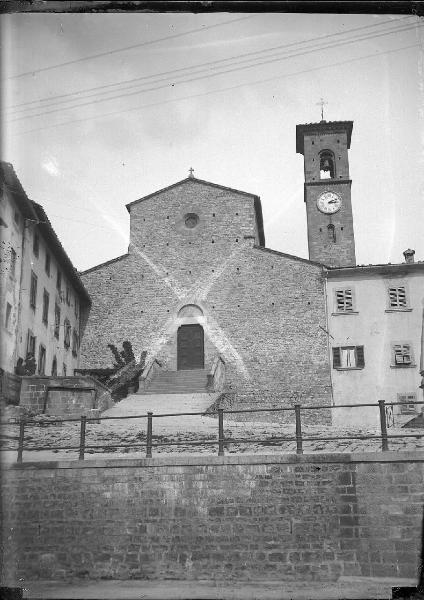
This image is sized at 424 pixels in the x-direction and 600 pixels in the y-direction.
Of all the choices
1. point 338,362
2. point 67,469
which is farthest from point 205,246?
point 67,469

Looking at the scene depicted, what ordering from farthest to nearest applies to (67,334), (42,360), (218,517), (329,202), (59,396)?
(329,202)
(67,334)
(42,360)
(59,396)
(218,517)

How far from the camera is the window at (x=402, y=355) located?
25033mm

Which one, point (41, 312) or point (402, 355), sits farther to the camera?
point (402, 355)

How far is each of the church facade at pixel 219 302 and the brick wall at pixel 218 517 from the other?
1343 cm

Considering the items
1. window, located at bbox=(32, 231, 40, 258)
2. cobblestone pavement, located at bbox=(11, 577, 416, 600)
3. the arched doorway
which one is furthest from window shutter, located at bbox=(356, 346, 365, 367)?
cobblestone pavement, located at bbox=(11, 577, 416, 600)

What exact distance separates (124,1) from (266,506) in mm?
7959

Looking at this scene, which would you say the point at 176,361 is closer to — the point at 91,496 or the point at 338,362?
the point at 338,362

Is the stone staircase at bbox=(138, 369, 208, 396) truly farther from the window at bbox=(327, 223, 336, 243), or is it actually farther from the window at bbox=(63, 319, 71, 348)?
the window at bbox=(327, 223, 336, 243)

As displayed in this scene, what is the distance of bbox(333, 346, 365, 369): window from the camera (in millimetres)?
25625

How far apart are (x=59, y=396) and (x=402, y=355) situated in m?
13.9

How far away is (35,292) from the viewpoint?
73.3 ft

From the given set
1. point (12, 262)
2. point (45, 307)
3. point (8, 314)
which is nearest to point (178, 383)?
point (45, 307)

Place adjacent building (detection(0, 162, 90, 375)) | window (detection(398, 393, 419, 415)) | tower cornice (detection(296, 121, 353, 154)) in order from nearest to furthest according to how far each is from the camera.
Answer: adjacent building (detection(0, 162, 90, 375)), window (detection(398, 393, 419, 415)), tower cornice (detection(296, 121, 353, 154))

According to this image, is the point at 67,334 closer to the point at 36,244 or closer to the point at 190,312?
the point at 190,312
